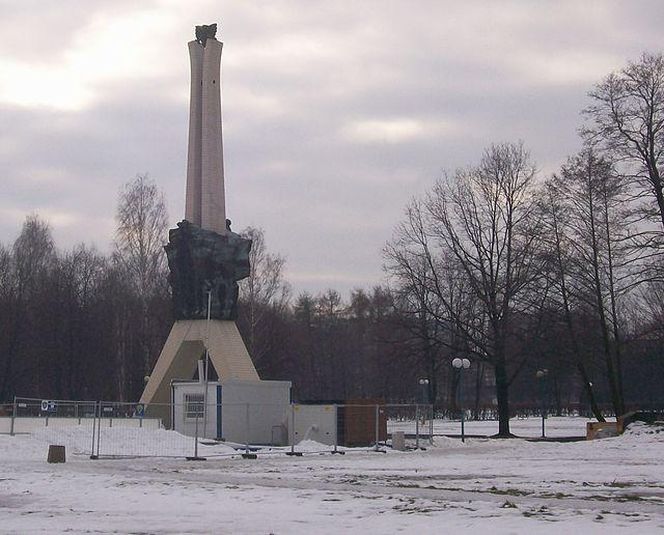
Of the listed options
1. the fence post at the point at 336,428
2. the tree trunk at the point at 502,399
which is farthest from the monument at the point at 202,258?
the tree trunk at the point at 502,399

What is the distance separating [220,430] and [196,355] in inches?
454

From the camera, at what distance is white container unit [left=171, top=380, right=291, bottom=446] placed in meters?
41.0

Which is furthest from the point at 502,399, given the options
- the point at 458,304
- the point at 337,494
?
the point at 337,494

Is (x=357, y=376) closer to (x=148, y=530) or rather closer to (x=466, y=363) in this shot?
(x=466, y=363)

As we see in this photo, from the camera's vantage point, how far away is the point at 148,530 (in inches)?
516

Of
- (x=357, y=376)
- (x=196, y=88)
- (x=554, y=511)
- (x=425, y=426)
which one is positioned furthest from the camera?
(x=357, y=376)

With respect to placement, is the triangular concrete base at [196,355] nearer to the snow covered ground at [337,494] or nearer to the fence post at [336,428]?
the fence post at [336,428]

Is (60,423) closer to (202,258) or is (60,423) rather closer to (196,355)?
(196,355)

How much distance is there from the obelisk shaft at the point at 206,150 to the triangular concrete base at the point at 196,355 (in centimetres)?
510

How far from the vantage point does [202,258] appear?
50.7 metres

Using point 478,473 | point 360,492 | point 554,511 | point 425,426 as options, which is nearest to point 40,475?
point 360,492

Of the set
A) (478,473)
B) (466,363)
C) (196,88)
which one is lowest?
(478,473)

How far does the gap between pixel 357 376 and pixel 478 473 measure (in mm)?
86212

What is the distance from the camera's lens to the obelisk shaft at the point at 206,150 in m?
51.2
